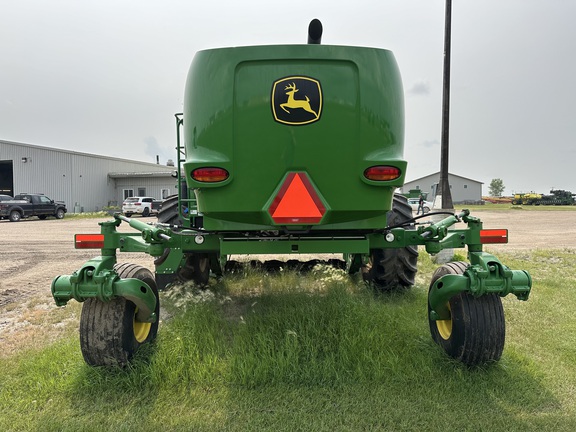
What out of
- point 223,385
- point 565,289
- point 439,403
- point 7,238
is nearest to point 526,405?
point 439,403

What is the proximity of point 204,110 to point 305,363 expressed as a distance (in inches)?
83.1

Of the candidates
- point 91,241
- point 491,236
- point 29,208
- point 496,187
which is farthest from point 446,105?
point 496,187

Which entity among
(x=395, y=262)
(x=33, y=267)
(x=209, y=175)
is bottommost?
(x=33, y=267)

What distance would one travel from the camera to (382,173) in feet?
9.95

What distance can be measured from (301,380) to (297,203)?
134 cm

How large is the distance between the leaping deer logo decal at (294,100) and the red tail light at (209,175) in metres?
0.56

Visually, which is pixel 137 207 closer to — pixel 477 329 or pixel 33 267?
pixel 33 267

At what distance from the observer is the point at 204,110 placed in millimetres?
3006

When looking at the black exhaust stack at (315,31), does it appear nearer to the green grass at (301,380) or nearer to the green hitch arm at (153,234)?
the green hitch arm at (153,234)

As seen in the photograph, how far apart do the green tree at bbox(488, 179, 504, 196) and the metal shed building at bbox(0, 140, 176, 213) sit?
75.5m

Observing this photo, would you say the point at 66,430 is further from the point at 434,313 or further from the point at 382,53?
the point at 382,53

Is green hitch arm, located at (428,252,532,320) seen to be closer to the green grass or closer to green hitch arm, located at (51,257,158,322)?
the green grass

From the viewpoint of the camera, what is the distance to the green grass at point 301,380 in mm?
2578

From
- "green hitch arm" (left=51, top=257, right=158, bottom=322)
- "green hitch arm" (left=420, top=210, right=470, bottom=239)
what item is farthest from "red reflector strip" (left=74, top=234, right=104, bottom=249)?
"green hitch arm" (left=420, top=210, right=470, bottom=239)
